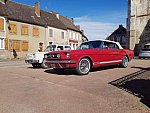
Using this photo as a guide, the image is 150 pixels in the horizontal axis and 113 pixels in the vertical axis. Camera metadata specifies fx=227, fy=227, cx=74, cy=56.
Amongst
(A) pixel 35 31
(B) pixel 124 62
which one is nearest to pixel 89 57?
(B) pixel 124 62

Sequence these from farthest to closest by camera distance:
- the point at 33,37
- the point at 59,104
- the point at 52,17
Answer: the point at 52,17 → the point at 33,37 → the point at 59,104

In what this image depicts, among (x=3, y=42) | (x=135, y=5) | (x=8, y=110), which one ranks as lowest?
(x=8, y=110)

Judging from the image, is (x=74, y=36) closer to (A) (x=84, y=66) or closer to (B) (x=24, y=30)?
(B) (x=24, y=30)

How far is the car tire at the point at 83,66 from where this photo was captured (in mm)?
10064

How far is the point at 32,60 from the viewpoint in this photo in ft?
46.5

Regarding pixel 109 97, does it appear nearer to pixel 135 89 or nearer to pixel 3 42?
pixel 135 89

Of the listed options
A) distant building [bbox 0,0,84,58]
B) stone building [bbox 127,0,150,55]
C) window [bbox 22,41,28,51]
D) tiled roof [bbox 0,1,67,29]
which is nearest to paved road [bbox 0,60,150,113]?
distant building [bbox 0,0,84,58]

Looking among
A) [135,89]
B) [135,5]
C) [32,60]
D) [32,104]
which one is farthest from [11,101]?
[135,5]

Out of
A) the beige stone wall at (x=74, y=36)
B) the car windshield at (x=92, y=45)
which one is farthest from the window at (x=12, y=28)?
the car windshield at (x=92, y=45)

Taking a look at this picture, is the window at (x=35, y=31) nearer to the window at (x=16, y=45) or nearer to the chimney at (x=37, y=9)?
the chimney at (x=37, y=9)

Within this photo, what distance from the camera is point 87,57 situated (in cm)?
1048

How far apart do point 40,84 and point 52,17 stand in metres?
39.4

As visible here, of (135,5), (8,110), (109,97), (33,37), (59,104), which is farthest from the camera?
(135,5)

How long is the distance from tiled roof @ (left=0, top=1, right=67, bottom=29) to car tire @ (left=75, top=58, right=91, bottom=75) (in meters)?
23.5
